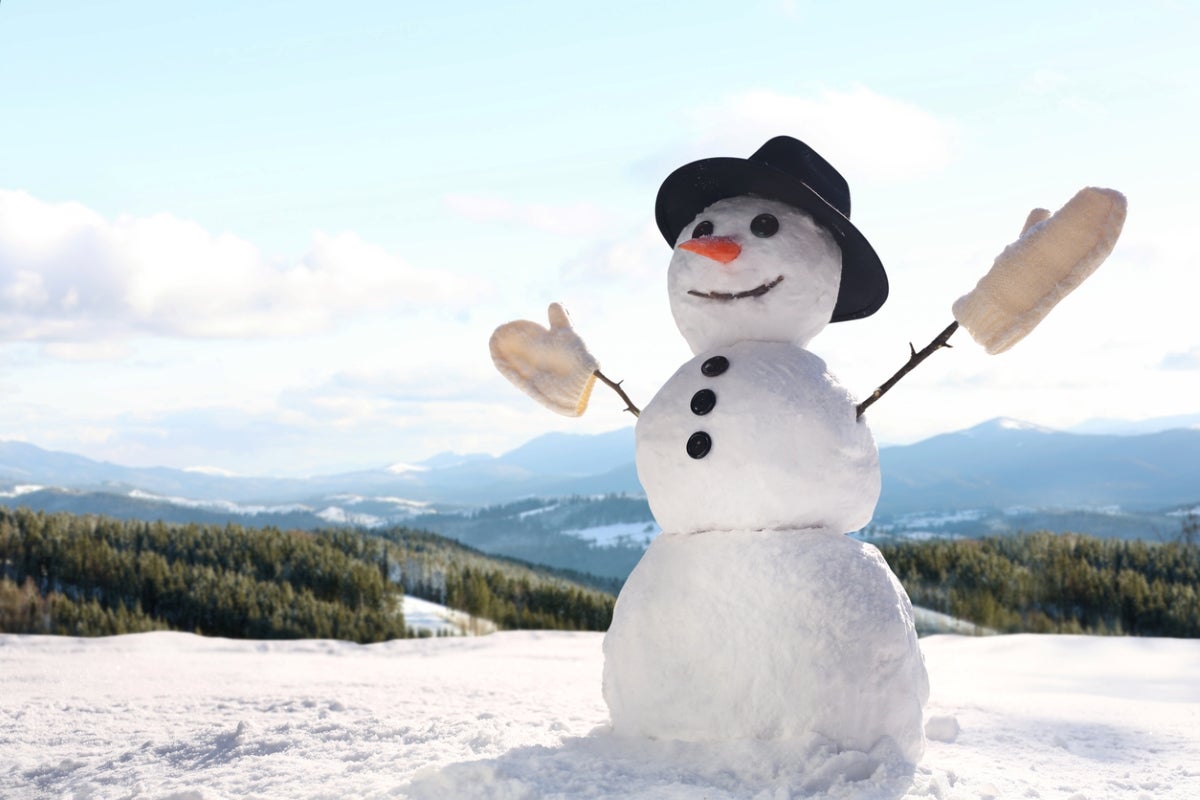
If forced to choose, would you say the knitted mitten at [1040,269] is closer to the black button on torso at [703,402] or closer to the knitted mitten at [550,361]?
the black button on torso at [703,402]

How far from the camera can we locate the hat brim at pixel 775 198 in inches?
161

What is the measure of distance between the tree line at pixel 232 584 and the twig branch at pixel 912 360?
6300 millimetres

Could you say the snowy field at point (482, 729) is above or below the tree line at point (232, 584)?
below

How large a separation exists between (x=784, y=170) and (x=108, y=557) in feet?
26.4

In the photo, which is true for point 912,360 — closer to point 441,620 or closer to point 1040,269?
point 1040,269

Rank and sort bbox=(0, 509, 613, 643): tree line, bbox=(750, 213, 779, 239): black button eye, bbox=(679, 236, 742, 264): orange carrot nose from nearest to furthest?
1. bbox=(679, 236, 742, 264): orange carrot nose
2. bbox=(750, 213, 779, 239): black button eye
3. bbox=(0, 509, 613, 643): tree line

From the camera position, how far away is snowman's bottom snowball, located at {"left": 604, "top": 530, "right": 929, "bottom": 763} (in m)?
3.66

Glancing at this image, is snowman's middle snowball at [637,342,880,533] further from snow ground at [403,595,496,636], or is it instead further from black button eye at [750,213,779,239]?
snow ground at [403,595,496,636]

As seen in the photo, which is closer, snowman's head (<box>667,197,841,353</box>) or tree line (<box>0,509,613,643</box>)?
snowman's head (<box>667,197,841,353</box>)

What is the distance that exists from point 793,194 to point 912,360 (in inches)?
32.3

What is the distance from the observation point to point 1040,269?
12.6 feet

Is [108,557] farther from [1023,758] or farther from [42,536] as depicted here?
[1023,758]

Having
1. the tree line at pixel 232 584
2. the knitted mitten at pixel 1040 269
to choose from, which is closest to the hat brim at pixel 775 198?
the knitted mitten at pixel 1040 269

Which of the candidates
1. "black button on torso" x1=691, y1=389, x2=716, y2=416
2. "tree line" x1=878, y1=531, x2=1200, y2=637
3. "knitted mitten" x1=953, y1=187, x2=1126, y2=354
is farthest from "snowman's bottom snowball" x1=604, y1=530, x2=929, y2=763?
"tree line" x1=878, y1=531, x2=1200, y2=637
